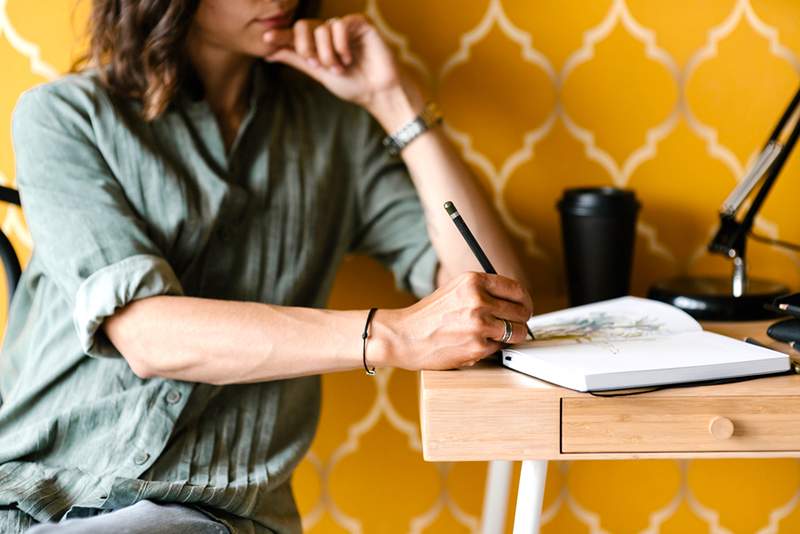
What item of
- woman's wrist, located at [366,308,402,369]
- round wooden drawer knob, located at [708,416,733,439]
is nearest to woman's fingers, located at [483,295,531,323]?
woman's wrist, located at [366,308,402,369]

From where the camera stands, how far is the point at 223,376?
114cm

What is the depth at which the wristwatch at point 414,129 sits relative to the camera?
1.33m

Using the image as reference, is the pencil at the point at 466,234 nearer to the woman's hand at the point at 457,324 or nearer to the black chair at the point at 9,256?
the woman's hand at the point at 457,324

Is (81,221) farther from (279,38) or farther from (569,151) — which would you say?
(569,151)

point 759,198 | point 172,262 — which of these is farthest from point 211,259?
point 759,198

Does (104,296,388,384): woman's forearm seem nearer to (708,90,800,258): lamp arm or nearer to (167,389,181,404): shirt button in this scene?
(167,389,181,404): shirt button

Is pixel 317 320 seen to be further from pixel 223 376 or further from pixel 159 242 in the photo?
pixel 159 242

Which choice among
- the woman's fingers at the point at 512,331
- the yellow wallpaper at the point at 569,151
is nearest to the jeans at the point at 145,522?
the woman's fingers at the point at 512,331

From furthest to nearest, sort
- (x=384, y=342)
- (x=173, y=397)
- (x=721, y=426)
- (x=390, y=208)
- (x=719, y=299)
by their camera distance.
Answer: (x=390, y=208) < (x=719, y=299) < (x=173, y=397) < (x=384, y=342) < (x=721, y=426)

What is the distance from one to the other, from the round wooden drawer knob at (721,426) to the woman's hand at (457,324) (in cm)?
22

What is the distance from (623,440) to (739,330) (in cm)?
35

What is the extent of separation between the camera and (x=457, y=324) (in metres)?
1.03

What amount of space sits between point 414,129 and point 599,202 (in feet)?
0.90

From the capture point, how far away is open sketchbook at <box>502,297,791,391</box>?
3.21 ft
